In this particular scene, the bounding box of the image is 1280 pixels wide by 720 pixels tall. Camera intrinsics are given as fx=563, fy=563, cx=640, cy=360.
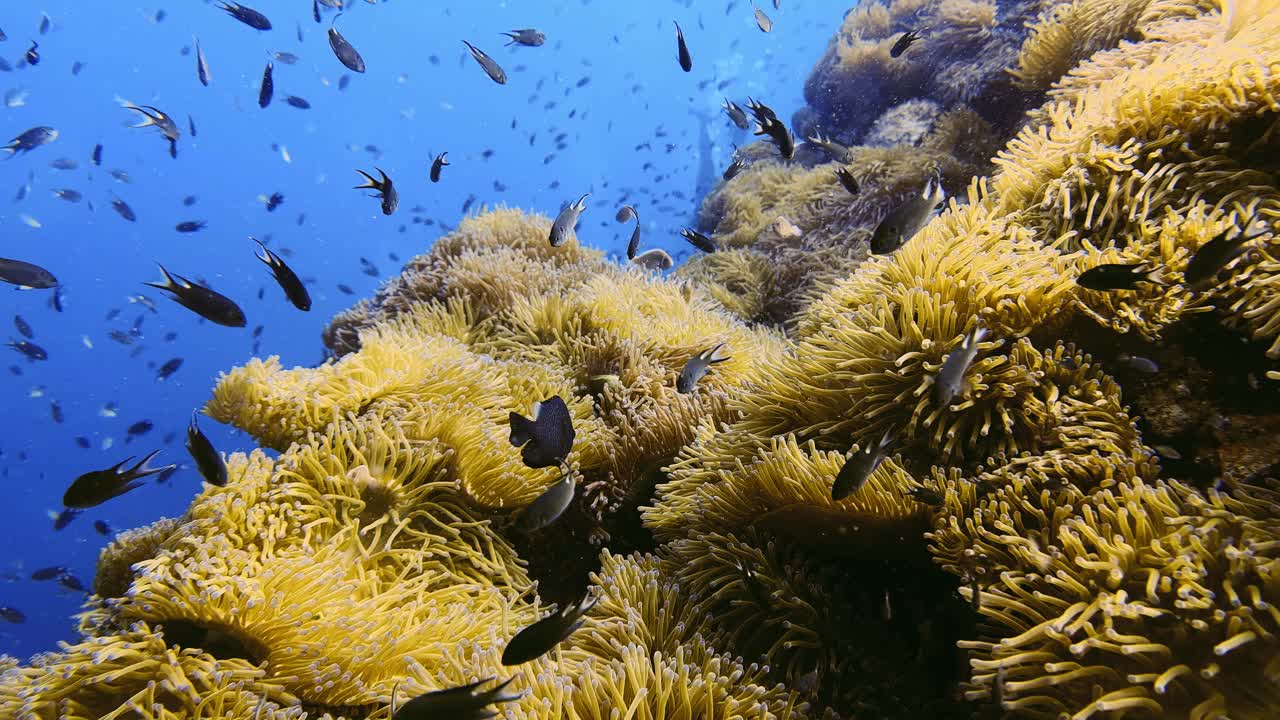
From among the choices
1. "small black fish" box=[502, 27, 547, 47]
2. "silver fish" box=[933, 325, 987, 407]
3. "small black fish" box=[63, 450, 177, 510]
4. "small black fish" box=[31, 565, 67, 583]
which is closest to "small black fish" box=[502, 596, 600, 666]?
"silver fish" box=[933, 325, 987, 407]

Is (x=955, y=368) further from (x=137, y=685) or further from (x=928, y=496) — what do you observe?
(x=137, y=685)

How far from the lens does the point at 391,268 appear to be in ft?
221

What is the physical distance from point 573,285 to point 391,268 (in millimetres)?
70143

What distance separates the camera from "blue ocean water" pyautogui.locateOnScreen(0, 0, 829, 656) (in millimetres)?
41094

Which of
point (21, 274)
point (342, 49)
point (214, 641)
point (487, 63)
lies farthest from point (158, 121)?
point (214, 641)

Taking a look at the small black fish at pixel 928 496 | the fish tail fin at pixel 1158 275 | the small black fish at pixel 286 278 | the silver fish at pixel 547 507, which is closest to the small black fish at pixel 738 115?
the small black fish at pixel 286 278

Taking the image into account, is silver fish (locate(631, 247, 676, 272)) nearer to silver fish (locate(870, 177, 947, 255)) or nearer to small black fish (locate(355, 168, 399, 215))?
small black fish (locate(355, 168, 399, 215))

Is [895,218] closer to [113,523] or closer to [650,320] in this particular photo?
[650,320]

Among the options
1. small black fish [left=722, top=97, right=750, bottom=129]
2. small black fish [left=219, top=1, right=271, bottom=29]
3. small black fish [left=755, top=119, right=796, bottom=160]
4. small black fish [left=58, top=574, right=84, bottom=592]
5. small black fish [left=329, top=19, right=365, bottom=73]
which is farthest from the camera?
small black fish [left=58, top=574, right=84, bottom=592]

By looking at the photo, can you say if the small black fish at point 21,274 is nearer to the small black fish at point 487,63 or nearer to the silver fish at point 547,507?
the small black fish at point 487,63

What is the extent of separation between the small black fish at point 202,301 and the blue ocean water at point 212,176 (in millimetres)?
22956

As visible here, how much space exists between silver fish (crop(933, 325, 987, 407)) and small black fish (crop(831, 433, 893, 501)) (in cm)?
26

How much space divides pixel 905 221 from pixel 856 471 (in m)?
1.03

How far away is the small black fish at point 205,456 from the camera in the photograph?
6.48ft
